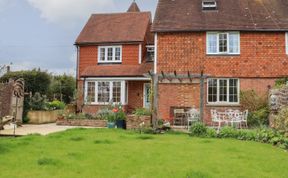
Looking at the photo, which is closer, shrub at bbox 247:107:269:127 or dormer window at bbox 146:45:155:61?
Result: shrub at bbox 247:107:269:127

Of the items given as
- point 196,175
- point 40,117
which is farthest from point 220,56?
Answer: point 196,175

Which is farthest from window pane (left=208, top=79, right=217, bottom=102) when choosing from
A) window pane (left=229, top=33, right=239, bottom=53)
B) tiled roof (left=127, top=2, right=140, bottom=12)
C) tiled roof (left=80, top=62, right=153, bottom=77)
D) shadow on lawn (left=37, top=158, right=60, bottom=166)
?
tiled roof (left=127, top=2, right=140, bottom=12)

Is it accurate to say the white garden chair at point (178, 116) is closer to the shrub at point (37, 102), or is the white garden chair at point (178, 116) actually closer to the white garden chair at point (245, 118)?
the white garden chair at point (245, 118)

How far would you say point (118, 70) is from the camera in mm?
23719

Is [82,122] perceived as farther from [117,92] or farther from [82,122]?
[117,92]

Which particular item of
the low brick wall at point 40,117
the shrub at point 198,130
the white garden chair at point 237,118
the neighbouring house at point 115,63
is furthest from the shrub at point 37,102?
the white garden chair at point 237,118

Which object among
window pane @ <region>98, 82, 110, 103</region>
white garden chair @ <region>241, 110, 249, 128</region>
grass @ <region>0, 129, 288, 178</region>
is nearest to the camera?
grass @ <region>0, 129, 288, 178</region>

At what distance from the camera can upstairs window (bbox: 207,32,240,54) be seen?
19.8 metres

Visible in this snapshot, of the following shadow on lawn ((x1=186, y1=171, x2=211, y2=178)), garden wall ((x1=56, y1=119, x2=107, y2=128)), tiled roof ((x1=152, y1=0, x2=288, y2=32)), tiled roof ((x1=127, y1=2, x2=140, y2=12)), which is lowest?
shadow on lawn ((x1=186, y1=171, x2=211, y2=178))

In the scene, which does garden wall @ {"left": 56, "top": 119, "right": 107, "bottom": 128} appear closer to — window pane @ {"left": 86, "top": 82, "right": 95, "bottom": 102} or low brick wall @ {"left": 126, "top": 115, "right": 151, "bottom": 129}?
low brick wall @ {"left": 126, "top": 115, "right": 151, "bottom": 129}

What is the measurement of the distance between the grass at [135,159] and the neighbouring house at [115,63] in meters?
11.9

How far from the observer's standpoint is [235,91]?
1955 cm

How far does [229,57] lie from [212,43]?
52.5 inches

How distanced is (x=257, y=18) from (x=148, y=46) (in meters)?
8.29
